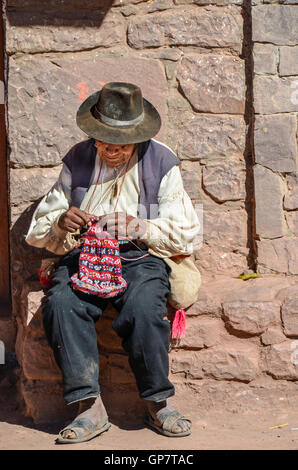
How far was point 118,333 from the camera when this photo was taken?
135 inches

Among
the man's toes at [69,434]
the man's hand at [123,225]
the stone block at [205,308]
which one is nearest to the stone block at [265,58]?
the man's hand at [123,225]

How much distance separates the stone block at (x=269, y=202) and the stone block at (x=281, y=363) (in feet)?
2.22

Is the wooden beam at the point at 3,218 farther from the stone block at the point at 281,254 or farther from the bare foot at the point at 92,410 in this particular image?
the stone block at the point at 281,254

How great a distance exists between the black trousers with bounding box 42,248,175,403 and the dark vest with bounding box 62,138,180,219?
0.40 m

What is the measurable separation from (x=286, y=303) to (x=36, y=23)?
206 cm


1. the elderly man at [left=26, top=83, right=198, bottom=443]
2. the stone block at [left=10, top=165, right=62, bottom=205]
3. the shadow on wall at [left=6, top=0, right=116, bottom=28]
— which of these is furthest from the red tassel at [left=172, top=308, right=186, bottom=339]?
the shadow on wall at [left=6, top=0, right=116, bottom=28]

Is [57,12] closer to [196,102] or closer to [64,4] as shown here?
[64,4]

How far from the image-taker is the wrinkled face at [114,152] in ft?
11.8

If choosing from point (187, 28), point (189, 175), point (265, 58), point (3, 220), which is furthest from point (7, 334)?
point (265, 58)

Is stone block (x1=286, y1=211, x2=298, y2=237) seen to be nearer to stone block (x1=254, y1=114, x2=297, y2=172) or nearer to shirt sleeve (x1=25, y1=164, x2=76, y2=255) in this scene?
stone block (x1=254, y1=114, x2=297, y2=172)

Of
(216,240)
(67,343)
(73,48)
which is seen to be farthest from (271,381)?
(73,48)

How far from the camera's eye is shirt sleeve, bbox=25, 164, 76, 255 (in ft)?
11.9

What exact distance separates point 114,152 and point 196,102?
0.78m
